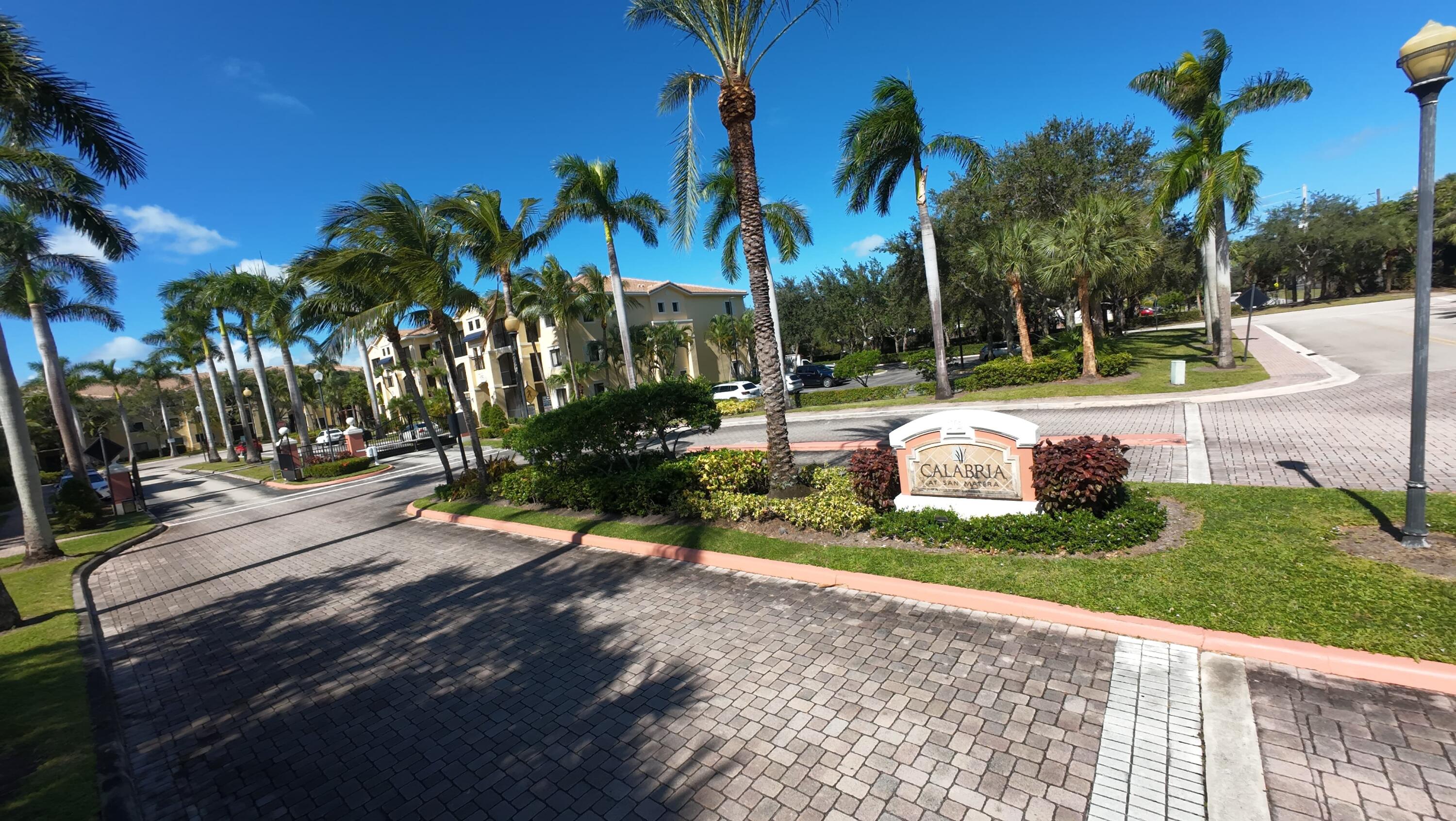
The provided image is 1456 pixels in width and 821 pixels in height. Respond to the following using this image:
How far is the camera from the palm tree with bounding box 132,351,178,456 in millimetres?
41656

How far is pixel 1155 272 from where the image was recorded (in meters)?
31.1

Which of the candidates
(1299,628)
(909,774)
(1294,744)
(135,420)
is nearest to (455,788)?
(909,774)

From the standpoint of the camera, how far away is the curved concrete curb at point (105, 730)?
393 cm

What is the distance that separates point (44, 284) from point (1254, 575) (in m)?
31.4

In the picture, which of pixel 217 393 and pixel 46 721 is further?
pixel 217 393

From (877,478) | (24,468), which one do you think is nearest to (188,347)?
(24,468)

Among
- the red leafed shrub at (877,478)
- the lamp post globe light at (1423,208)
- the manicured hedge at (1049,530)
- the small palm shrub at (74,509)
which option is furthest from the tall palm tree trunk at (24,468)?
the lamp post globe light at (1423,208)

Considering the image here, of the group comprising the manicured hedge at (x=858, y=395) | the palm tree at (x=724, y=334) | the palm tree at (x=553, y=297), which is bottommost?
the manicured hedge at (x=858, y=395)

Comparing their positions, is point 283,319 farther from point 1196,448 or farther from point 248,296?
point 1196,448

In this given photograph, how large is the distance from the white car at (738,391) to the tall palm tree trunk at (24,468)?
890 inches

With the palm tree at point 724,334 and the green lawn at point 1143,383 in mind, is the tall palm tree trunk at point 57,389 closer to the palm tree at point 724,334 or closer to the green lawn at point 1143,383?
the green lawn at point 1143,383

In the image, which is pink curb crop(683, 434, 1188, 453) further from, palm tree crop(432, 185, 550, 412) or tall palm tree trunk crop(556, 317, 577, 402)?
tall palm tree trunk crop(556, 317, 577, 402)

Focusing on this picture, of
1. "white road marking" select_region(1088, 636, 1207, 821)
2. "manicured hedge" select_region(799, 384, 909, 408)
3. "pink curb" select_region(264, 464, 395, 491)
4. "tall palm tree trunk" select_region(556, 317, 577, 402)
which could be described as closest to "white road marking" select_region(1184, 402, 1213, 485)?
"white road marking" select_region(1088, 636, 1207, 821)

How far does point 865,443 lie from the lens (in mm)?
14539
